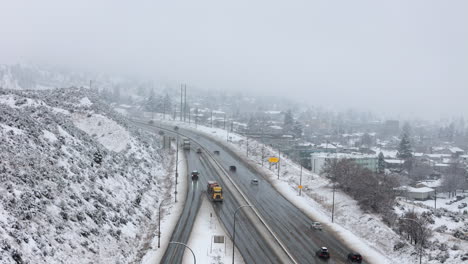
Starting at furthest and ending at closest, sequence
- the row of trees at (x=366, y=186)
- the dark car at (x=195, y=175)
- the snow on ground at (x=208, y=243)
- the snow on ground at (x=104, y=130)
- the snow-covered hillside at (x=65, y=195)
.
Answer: the dark car at (x=195, y=175)
the snow on ground at (x=104, y=130)
the row of trees at (x=366, y=186)
the snow on ground at (x=208, y=243)
the snow-covered hillside at (x=65, y=195)

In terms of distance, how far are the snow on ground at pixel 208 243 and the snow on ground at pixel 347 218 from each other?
14650mm

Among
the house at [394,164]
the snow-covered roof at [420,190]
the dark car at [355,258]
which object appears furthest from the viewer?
the house at [394,164]

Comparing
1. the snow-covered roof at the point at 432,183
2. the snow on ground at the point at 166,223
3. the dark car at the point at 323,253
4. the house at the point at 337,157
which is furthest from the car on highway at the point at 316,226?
the snow-covered roof at the point at 432,183

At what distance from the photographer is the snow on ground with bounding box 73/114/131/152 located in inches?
2820

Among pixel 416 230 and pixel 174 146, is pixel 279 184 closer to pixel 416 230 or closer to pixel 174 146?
pixel 416 230

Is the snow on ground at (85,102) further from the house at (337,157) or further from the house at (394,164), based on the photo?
the house at (394,164)

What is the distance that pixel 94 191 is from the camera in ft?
147

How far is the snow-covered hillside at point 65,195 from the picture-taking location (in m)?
30.7

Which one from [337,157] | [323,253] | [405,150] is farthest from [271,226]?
[405,150]

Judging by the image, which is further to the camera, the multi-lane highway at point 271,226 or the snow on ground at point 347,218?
the snow on ground at point 347,218

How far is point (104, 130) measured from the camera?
75.5 metres

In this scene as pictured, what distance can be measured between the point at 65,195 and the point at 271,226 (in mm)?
26351

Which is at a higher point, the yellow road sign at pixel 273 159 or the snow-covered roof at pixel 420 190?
the yellow road sign at pixel 273 159

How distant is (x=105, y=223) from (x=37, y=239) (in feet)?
35.0
